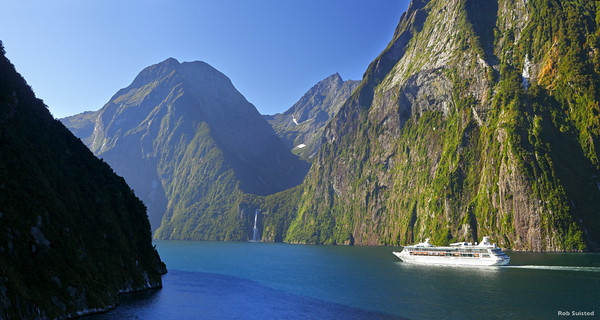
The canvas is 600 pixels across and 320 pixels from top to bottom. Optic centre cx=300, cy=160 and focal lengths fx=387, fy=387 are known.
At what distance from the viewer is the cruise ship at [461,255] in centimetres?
13188

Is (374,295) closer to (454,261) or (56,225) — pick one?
(56,225)

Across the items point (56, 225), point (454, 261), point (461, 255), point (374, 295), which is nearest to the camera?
point (56, 225)

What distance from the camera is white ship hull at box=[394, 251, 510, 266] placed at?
424 ft

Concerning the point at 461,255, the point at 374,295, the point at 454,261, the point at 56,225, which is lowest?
the point at 374,295

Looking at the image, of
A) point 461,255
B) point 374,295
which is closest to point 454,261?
point 461,255

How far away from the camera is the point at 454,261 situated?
143125mm

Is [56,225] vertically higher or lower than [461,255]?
higher

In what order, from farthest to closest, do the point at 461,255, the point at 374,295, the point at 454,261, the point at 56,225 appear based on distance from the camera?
1. the point at 461,255
2. the point at 454,261
3. the point at 374,295
4. the point at 56,225

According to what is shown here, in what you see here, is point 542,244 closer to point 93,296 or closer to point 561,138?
point 561,138

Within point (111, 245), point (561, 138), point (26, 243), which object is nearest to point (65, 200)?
point (111, 245)

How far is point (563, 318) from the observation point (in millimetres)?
57188

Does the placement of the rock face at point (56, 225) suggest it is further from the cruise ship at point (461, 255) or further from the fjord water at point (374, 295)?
the cruise ship at point (461, 255)

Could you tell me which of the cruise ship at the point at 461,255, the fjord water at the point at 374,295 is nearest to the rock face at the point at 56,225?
the fjord water at the point at 374,295

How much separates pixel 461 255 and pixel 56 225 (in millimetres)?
132432
